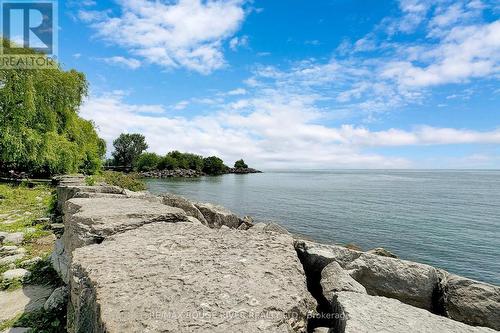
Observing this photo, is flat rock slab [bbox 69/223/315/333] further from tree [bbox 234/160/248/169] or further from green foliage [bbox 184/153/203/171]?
tree [bbox 234/160/248/169]

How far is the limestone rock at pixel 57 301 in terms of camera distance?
3.95 meters

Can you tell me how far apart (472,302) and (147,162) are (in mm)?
104402

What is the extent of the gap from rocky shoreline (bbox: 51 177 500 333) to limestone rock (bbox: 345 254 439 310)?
0.05 ft

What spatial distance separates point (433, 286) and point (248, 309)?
11.3 ft

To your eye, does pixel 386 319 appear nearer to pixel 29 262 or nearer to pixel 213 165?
pixel 29 262

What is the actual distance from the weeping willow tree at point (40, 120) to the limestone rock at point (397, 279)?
2084 centimetres

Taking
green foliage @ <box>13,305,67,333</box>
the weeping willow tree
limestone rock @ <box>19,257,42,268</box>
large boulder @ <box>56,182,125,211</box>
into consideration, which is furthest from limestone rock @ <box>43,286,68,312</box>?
the weeping willow tree

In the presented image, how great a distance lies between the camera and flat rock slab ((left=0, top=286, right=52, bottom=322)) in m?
4.08

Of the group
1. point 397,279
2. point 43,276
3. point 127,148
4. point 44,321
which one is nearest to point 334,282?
point 397,279

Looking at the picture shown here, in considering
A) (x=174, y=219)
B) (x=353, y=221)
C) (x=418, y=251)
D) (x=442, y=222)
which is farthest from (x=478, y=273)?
(x=174, y=219)

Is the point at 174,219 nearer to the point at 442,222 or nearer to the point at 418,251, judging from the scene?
the point at 418,251

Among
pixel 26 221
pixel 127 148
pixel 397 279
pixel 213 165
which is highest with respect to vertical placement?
pixel 127 148

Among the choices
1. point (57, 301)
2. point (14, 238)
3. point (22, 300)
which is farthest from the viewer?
point (14, 238)

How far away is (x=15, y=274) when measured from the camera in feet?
16.9
